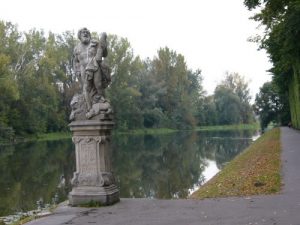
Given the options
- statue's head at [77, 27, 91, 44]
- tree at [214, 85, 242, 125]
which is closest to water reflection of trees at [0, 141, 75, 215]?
statue's head at [77, 27, 91, 44]

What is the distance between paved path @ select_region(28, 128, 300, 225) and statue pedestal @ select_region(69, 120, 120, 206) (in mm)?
348

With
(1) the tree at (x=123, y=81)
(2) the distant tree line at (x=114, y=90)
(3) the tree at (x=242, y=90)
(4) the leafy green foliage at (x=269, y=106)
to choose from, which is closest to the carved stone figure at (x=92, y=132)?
(2) the distant tree line at (x=114, y=90)

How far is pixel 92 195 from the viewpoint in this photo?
10.0 metres

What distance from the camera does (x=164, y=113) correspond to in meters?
90.3

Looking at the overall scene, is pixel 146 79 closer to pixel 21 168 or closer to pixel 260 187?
pixel 21 168

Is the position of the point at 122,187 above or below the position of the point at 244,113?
Result: below

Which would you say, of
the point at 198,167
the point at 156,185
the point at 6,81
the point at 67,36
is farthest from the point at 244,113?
the point at 156,185

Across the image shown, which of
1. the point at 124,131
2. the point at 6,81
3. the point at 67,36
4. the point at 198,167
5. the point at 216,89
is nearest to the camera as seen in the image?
the point at 198,167

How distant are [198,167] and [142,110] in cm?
5650

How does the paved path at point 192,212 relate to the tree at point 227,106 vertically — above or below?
below

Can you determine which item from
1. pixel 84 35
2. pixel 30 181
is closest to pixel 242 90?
pixel 30 181

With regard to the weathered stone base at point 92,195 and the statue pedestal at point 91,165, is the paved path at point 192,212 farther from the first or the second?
the statue pedestal at point 91,165

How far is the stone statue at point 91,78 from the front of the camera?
10.3m

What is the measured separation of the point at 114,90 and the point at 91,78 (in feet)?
221
